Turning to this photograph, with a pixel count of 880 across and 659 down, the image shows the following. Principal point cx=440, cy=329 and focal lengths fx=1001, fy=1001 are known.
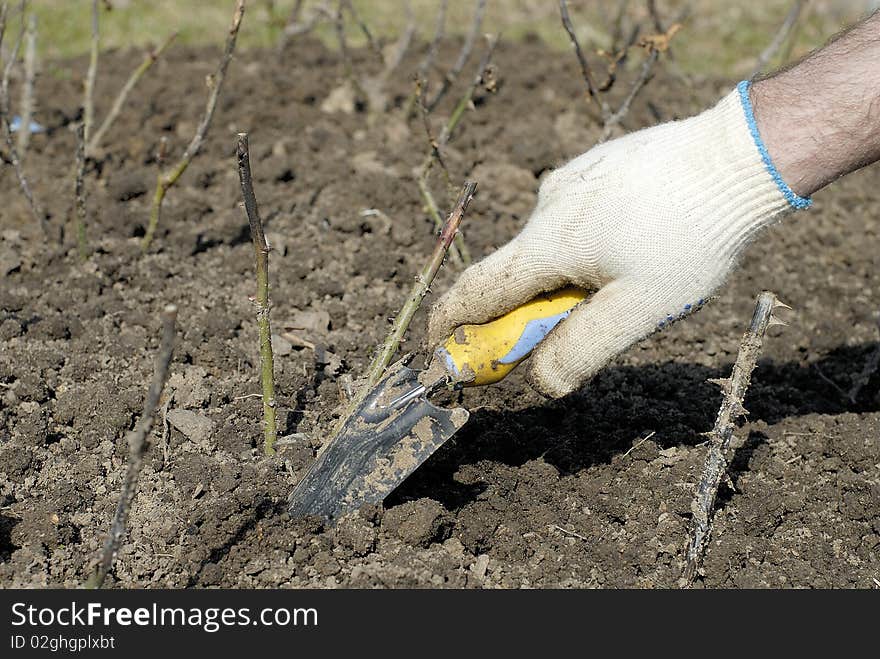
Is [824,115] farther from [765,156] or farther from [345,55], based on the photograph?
[345,55]

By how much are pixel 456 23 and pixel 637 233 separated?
4.03 m

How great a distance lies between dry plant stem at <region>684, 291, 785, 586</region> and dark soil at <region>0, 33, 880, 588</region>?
0.15 metres

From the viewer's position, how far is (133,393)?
2553 mm

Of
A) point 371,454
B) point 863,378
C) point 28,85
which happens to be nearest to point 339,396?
point 371,454

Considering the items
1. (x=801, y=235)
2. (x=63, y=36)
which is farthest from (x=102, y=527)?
(x=63, y=36)

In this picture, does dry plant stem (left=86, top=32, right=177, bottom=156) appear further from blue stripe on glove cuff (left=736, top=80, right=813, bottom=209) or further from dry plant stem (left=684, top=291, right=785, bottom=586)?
dry plant stem (left=684, top=291, right=785, bottom=586)

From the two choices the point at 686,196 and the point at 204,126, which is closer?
the point at 686,196

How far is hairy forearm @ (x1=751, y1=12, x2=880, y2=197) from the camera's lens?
1990 mm

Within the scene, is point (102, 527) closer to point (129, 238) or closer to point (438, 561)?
point (438, 561)

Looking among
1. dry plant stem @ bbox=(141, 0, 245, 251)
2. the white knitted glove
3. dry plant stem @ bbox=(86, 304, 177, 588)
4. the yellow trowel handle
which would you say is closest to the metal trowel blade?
the yellow trowel handle

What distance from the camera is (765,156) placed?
197 cm

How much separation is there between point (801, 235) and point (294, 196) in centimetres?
193

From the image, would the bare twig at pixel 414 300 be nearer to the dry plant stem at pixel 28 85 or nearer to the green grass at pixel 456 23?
the dry plant stem at pixel 28 85

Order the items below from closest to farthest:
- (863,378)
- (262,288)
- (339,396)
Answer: (262,288) < (339,396) < (863,378)
